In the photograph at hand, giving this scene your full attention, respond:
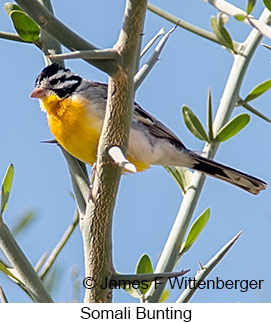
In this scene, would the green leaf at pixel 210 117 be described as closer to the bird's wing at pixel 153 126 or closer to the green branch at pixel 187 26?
the green branch at pixel 187 26

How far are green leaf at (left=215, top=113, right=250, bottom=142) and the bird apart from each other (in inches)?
45.4

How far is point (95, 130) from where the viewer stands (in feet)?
9.87

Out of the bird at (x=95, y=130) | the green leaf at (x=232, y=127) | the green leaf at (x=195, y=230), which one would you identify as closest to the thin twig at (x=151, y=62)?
the green leaf at (x=232, y=127)

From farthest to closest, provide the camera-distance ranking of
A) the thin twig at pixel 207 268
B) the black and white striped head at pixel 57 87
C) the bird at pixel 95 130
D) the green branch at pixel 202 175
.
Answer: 1. the black and white striped head at pixel 57 87
2. the bird at pixel 95 130
3. the green branch at pixel 202 175
4. the thin twig at pixel 207 268

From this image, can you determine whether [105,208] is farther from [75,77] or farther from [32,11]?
[75,77]

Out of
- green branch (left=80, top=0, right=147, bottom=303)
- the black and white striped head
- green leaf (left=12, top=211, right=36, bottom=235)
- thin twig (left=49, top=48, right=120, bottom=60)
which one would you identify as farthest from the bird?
thin twig (left=49, top=48, right=120, bottom=60)

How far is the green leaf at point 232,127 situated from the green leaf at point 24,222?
66 cm

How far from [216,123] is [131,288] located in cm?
60

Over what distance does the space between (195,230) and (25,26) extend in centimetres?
77

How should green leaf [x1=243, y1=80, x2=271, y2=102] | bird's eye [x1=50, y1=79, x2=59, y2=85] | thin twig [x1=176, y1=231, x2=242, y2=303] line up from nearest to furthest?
thin twig [x1=176, y1=231, x2=242, y2=303] → green leaf [x1=243, y1=80, x2=271, y2=102] → bird's eye [x1=50, y1=79, x2=59, y2=85]

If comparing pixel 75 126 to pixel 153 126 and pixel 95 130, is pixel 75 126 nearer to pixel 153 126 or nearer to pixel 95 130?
pixel 95 130

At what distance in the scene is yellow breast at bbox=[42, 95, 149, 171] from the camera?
2.94 metres

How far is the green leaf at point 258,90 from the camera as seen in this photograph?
6.34 ft

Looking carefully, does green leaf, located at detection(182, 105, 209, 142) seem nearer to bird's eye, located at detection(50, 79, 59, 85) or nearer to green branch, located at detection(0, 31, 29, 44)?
green branch, located at detection(0, 31, 29, 44)
